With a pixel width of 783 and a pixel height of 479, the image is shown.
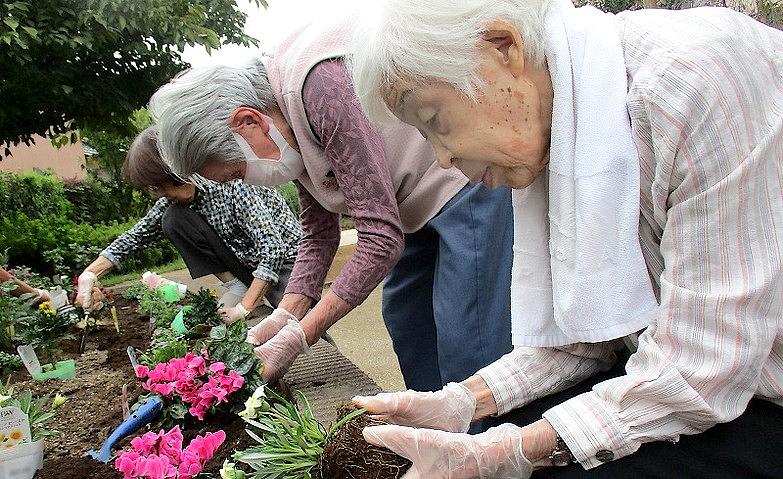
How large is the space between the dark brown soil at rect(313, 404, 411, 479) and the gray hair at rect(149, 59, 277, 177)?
95 centimetres

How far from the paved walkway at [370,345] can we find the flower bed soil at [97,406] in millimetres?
599

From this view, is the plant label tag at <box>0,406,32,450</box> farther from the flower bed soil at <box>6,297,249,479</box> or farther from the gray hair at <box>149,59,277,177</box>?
the gray hair at <box>149,59,277,177</box>

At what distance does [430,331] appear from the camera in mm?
2391

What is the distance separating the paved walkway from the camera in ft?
13.2

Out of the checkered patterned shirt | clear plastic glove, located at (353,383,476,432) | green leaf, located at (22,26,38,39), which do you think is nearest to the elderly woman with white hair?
clear plastic glove, located at (353,383,476,432)

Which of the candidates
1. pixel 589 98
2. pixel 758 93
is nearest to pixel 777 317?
pixel 758 93

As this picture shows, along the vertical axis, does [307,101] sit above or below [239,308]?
above

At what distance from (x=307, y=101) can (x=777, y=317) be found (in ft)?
4.22

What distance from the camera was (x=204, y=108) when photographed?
190 centimetres

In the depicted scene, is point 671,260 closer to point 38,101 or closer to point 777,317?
point 777,317

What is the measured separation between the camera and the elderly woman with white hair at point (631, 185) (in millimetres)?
1050

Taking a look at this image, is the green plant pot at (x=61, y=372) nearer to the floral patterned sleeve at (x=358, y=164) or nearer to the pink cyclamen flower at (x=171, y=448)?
the pink cyclamen flower at (x=171, y=448)

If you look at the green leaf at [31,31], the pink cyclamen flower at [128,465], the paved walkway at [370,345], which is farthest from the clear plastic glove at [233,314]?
the green leaf at [31,31]

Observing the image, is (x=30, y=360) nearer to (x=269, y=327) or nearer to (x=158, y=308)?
(x=158, y=308)
